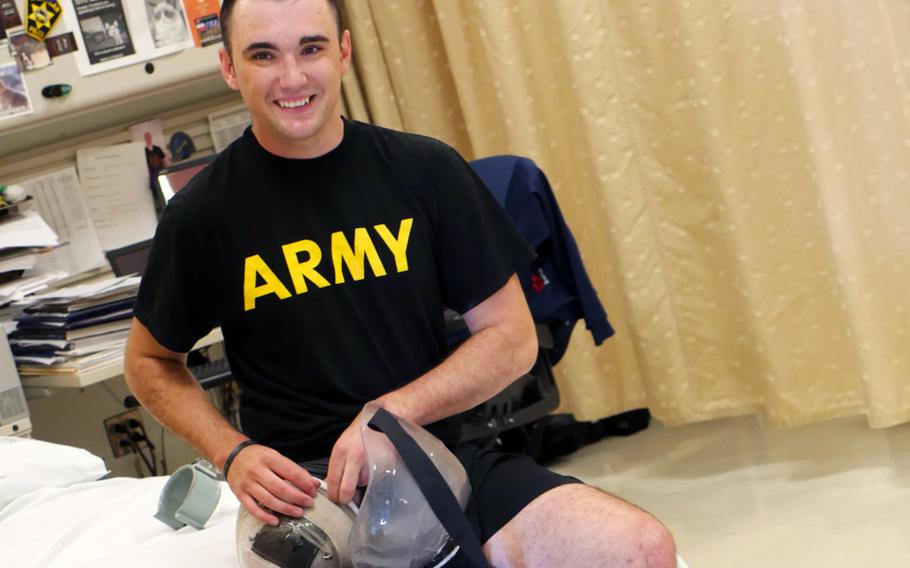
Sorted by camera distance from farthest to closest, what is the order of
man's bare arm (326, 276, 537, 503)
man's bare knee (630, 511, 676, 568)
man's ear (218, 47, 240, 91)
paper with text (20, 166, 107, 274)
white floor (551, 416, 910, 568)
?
paper with text (20, 166, 107, 274) → white floor (551, 416, 910, 568) → man's ear (218, 47, 240, 91) → man's bare arm (326, 276, 537, 503) → man's bare knee (630, 511, 676, 568)

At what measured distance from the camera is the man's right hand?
1484 mm

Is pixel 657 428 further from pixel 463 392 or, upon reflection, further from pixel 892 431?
pixel 463 392

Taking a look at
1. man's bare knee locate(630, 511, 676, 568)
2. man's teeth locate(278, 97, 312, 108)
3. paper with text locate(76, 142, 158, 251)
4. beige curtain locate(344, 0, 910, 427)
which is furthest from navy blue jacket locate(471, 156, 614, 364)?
man's bare knee locate(630, 511, 676, 568)

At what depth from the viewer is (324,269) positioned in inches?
65.5

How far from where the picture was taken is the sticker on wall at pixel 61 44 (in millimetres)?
2852

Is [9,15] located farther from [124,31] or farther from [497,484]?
[497,484]

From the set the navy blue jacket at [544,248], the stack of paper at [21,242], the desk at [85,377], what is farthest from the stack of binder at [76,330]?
the navy blue jacket at [544,248]

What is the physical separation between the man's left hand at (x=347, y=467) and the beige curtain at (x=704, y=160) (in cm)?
149

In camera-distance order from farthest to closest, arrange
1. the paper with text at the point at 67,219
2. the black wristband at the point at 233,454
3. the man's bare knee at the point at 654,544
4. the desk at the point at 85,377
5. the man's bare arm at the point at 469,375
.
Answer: the paper with text at the point at 67,219 < the desk at the point at 85,377 < the black wristband at the point at 233,454 < the man's bare arm at the point at 469,375 < the man's bare knee at the point at 654,544

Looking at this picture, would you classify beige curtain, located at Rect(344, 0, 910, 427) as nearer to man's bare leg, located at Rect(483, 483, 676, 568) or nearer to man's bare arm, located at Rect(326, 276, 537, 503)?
man's bare arm, located at Rect(326, 276, 537, 503)

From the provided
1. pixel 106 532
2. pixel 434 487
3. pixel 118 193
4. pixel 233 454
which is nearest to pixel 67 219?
pixel 118 193

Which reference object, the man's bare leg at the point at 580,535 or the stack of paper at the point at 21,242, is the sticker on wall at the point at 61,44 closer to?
the stack of paper at the point at 21,242

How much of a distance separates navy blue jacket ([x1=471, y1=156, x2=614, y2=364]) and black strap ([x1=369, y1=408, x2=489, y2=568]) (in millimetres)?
1110

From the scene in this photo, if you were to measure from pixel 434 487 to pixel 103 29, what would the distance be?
6.14ft
